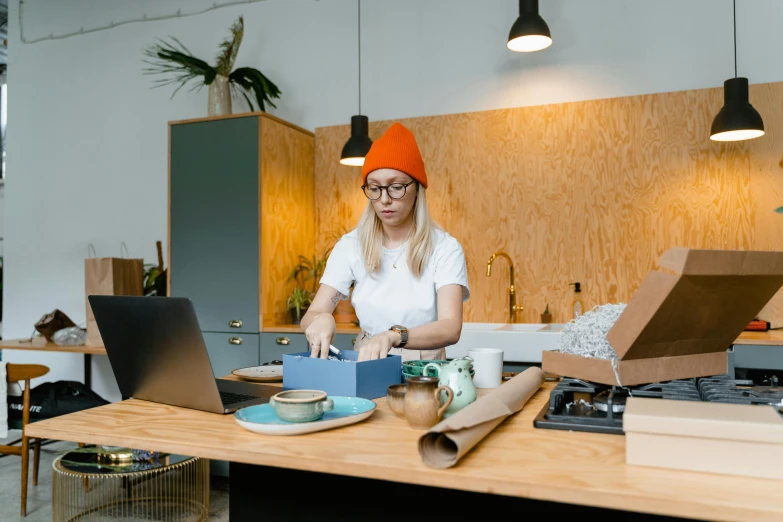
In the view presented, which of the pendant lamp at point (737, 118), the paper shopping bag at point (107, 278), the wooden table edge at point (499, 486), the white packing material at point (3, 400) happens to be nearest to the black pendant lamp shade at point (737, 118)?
the pendant lamp at point (737, 118)

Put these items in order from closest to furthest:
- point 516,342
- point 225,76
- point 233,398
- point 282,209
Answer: point 233,398
point 516,342
point 282,209
point 225,76

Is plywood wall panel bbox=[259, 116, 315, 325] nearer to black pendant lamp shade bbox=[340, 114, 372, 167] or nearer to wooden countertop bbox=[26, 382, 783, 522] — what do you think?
black pendant lamp shade bbox=[340, 114, 372, 167]

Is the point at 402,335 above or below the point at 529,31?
below

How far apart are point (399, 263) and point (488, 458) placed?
3.82 feet

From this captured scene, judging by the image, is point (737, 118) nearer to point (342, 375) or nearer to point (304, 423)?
point (342, 375)

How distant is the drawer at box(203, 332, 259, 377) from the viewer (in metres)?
3.53

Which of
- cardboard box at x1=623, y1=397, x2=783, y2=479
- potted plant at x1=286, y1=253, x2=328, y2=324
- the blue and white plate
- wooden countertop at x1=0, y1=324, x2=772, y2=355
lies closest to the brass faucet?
wooden countertop at x1=0, y1=324, x2=772, y2=355

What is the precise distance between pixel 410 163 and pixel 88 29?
13.3ft

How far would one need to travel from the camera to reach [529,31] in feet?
9.83

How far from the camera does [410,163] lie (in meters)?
1.99

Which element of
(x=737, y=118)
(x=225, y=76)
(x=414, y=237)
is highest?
(x=225, y=76)

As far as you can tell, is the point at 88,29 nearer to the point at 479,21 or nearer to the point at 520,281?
the point at 479,21

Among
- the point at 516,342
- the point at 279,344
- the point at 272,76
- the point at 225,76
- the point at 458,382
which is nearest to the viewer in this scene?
the point at 458,382

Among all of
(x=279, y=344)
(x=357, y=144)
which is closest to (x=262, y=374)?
(x=279, y=344)
